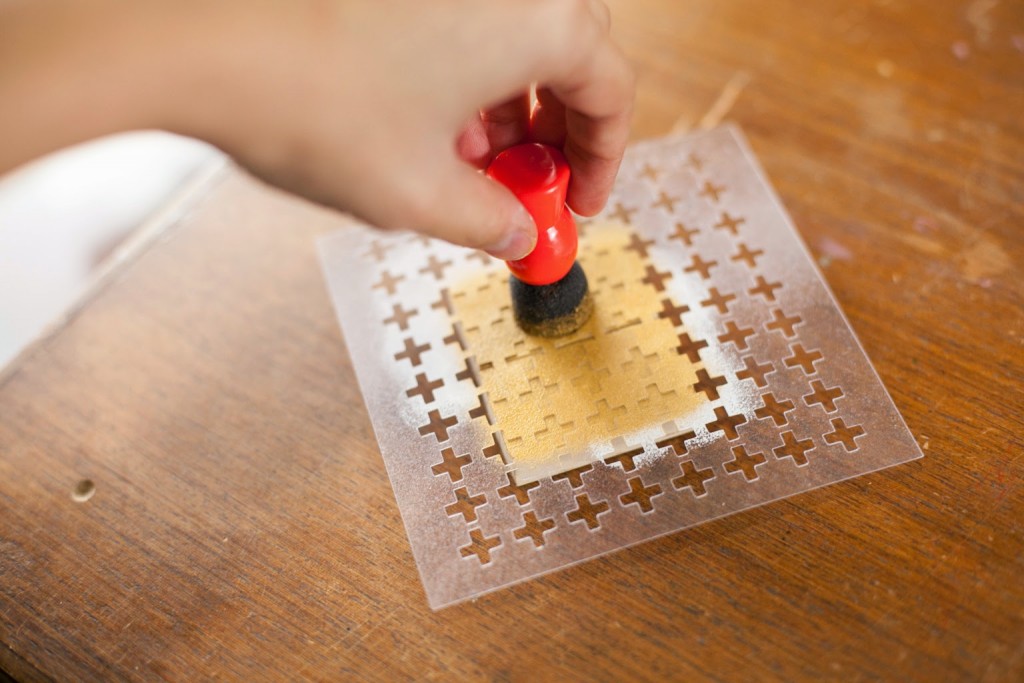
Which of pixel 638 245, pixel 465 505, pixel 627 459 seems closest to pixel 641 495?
pixel 627 459

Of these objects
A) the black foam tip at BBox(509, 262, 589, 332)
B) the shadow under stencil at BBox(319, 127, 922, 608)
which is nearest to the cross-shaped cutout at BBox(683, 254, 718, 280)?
the shadow under stencil at BBox(319, 127, 922, 608)

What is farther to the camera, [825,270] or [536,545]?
[825,270]

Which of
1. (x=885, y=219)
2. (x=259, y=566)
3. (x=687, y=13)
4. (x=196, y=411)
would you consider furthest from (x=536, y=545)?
(x=687, y=13)

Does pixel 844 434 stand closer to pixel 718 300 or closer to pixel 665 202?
pixel 718 300

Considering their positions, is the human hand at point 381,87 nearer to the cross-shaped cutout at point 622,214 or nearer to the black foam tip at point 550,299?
the black foam tip at point 550,299

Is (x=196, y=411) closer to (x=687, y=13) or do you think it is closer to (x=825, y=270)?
(x=825, y=270)

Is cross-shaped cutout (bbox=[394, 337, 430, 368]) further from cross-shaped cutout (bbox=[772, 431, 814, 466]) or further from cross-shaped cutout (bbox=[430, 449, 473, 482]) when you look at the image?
cross-shaped cutout (bbox=[772, 431, 814, 466])
